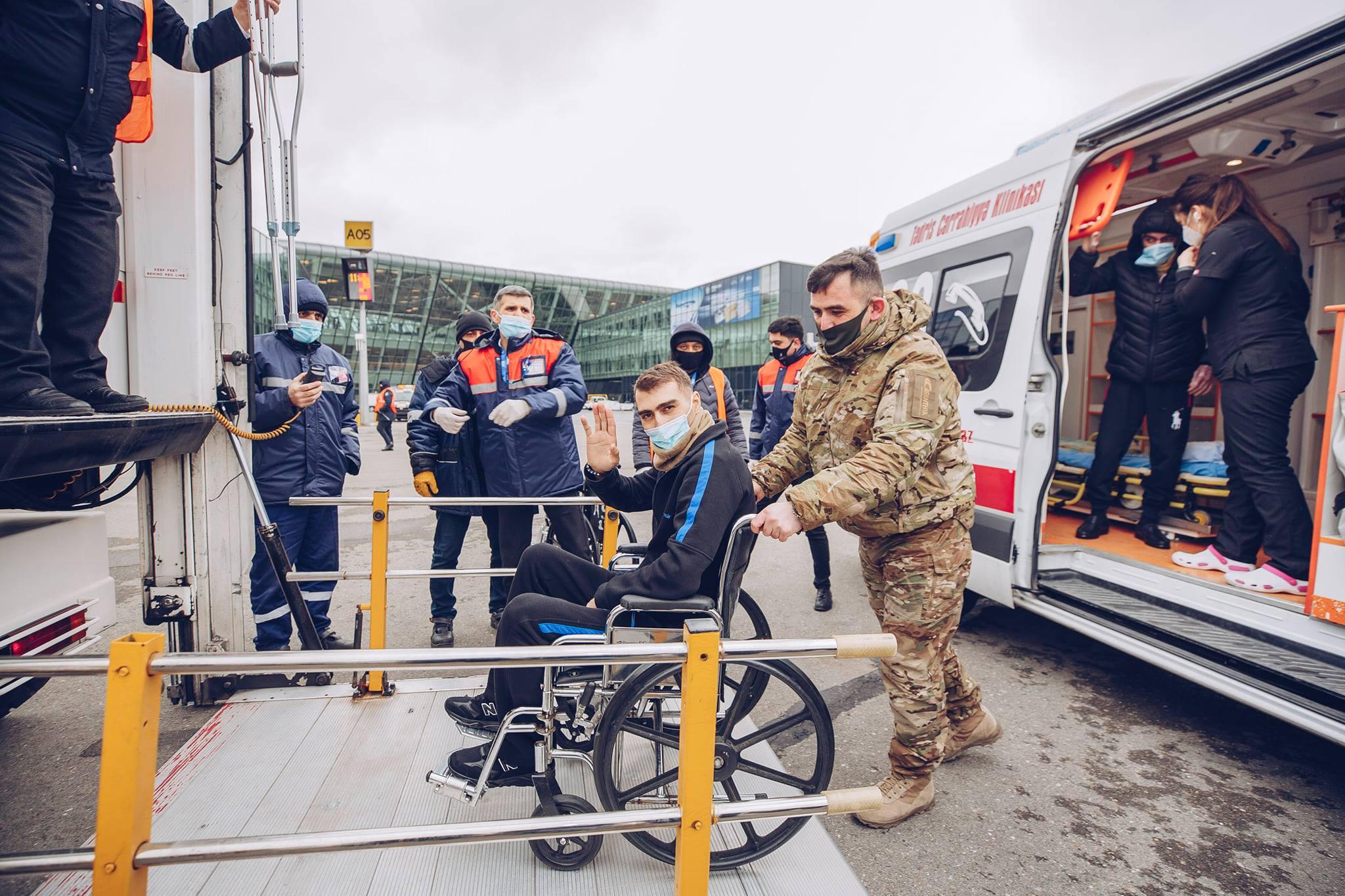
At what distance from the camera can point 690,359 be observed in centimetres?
462

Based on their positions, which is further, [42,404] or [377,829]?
[42,404]

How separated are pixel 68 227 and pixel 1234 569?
5.43 meters

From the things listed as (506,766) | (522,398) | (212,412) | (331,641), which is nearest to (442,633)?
(331,641)

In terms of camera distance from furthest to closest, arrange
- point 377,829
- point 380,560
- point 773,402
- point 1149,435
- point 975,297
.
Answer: point 773,402 → point 1149,435 → point 975,297 → point 380,560 → point 377,829

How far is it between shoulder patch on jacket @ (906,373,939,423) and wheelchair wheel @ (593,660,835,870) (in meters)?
0.96

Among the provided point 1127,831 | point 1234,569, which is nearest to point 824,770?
point 1127,831

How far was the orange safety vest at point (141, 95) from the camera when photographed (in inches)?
87.6

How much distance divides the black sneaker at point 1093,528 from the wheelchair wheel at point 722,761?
3.23 m

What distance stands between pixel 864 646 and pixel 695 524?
0.81 m

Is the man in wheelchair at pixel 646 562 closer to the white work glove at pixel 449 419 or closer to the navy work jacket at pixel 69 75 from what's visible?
the white work glove at pixel 449 419

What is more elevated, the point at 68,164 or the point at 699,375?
the point at 68,164

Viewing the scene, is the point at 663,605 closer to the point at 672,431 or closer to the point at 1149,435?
the point at 672,431

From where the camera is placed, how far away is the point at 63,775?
2707 mm

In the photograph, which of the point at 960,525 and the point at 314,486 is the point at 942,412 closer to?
the point at 960,525
